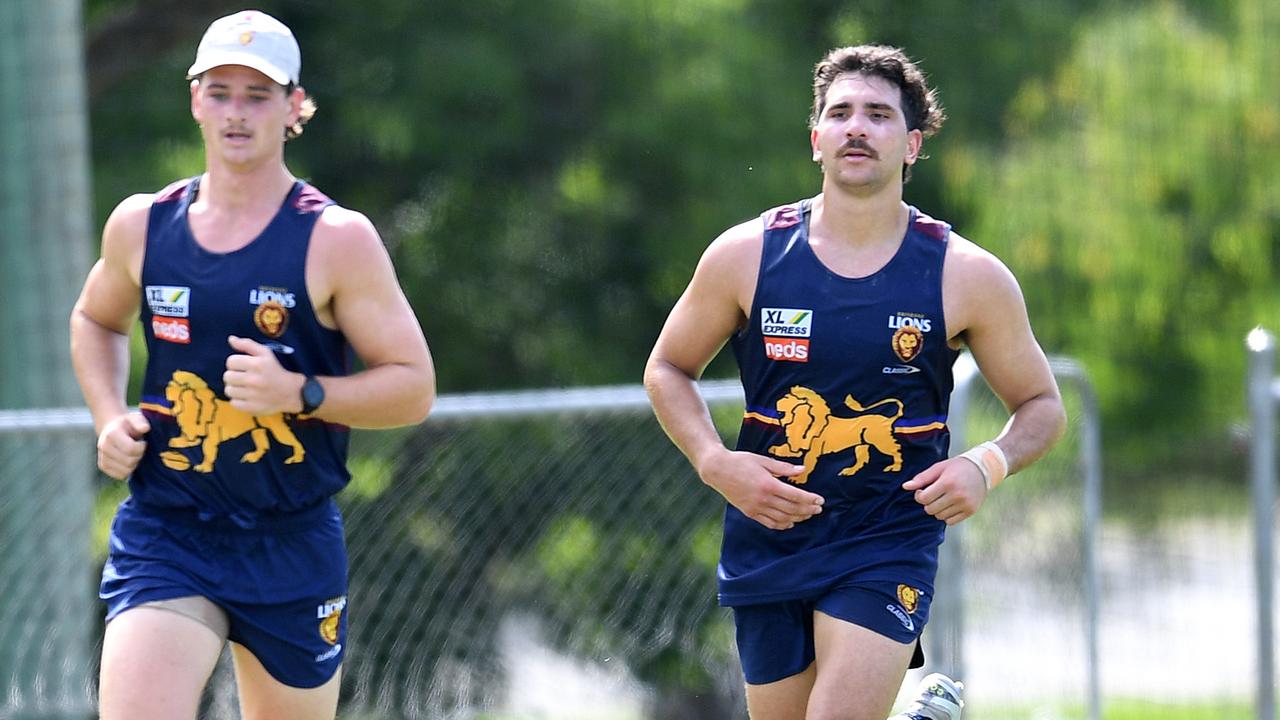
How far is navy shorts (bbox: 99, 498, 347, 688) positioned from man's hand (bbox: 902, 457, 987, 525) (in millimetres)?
1558

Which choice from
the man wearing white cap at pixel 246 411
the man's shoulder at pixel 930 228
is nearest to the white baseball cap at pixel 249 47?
the man wearing white cap at pixel 246 411

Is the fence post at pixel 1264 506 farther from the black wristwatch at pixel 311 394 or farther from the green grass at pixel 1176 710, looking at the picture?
the black wristwatch at pixel 311 394

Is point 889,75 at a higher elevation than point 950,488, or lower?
higher

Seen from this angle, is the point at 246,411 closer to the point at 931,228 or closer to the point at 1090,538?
the point at 931,228

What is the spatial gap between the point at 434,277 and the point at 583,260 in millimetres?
1030

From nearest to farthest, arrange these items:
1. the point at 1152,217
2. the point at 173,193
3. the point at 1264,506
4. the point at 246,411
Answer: the point at 246,411
the point at 173,193
the point at 1264,506
the point at 1152,217

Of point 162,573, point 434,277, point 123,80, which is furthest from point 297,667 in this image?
point 123,80

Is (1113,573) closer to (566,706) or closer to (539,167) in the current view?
(566,706)

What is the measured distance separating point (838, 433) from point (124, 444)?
1.81 metres

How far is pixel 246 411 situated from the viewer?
3.98 m

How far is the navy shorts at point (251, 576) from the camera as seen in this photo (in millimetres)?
4055

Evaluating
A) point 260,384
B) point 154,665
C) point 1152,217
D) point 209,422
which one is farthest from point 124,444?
point 1152,217

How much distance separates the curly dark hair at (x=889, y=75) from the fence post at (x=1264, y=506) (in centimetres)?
289

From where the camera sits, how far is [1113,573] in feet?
29.5
